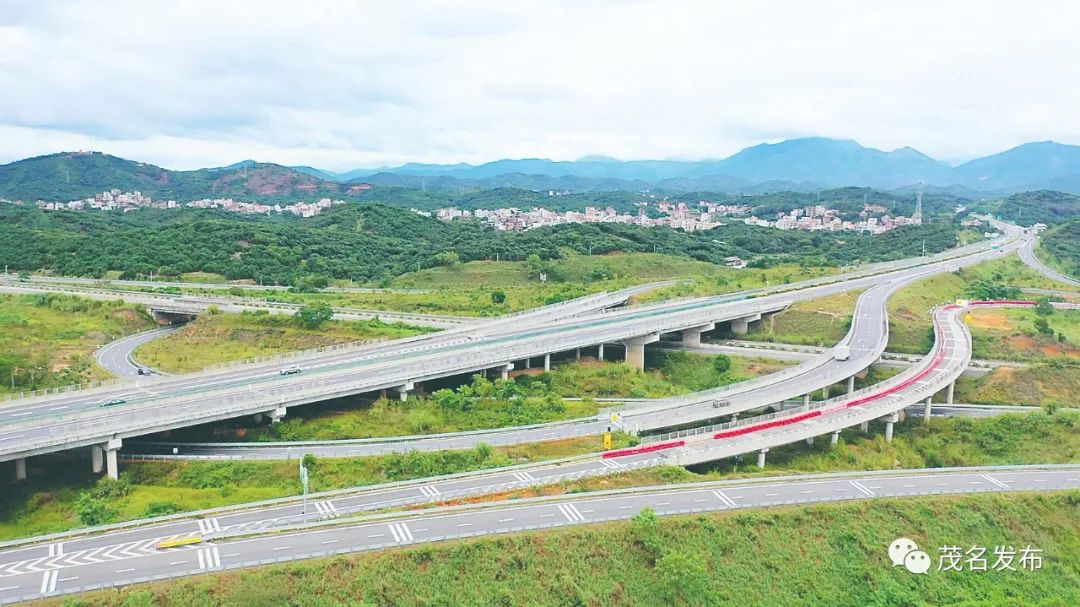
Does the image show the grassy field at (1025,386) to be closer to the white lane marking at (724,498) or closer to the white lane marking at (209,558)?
the white lane marking at (724,498)

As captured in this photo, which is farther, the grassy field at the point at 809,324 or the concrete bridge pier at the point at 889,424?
the grassy field at the point at 809,324

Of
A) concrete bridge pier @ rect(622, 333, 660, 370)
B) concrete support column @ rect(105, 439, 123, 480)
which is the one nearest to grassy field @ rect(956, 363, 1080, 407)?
concrete bridge pier @ rect(622, 333, 660, 370)

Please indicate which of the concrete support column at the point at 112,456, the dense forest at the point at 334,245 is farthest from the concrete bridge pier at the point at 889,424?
the dense forest at the point at 334,245

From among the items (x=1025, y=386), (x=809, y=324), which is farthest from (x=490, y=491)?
(x=809, y=324)

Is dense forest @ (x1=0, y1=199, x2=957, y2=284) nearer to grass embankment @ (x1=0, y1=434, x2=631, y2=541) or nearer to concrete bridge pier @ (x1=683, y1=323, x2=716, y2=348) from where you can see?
concrete bridge pier @ (x1=683, y1=323, x2=716, y2=348)

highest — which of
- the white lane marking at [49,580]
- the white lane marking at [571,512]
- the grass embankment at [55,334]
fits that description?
the grass embankment at [55,334]

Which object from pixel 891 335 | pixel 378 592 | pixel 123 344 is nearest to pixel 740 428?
pixel 378 592
